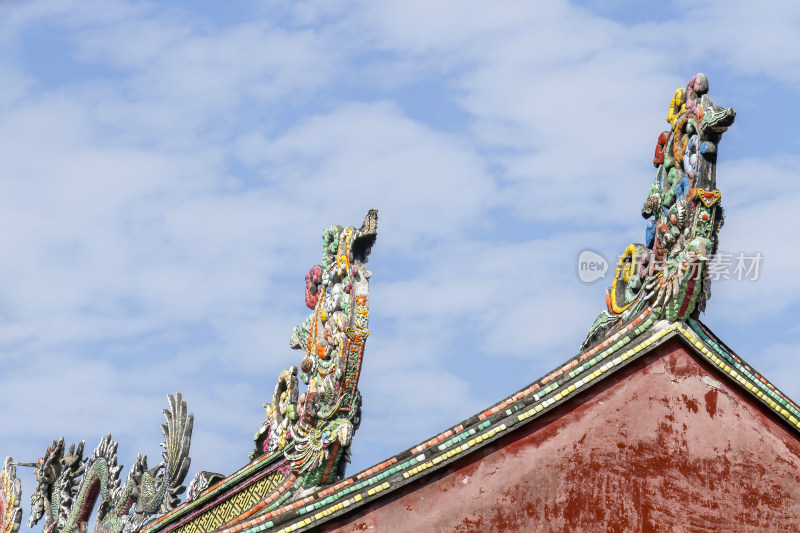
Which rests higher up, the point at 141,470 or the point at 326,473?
the point at 141,470

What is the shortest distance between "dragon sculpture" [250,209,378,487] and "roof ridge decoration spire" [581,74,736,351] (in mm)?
2427

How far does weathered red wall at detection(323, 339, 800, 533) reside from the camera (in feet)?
44.0

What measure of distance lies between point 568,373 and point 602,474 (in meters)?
0.90

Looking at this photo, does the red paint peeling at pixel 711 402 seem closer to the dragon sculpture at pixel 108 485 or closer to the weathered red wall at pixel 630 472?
the weathered red wall at pixel 630 472

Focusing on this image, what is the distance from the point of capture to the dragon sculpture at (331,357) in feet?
50.5

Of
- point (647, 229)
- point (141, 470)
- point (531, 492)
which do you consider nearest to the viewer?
point (531, 492)

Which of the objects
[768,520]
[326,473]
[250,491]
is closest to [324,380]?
[326,473]

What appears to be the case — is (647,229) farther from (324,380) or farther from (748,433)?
(324,380)

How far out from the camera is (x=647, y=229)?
15.2 meters

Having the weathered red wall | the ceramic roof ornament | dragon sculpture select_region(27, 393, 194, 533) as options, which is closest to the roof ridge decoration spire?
the weathered red wall

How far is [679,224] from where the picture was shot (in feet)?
45.4

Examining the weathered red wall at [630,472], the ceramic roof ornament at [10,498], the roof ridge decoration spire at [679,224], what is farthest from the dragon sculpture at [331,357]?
the ceramic roof ornament at [10,498]

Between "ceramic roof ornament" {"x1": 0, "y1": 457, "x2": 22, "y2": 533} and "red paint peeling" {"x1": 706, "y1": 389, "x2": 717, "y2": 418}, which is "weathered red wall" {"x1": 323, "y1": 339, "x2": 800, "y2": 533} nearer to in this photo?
"red paint peeling" {"x1": 706, "y1": 389, "x2": 717, "y2": 418}

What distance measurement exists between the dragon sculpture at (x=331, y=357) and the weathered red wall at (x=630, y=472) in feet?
5.96
